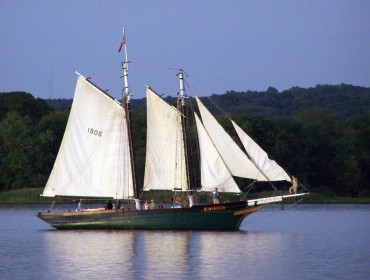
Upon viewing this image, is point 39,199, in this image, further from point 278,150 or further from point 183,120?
point 183,120

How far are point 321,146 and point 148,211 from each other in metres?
67.4

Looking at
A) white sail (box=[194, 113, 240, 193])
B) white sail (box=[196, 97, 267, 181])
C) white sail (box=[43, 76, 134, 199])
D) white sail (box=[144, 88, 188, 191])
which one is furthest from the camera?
white sail (box=[43, 76, 134, 199])

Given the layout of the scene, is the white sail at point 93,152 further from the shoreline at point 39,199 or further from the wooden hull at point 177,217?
the shoreline at point 39,199

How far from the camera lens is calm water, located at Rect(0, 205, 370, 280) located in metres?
45.3

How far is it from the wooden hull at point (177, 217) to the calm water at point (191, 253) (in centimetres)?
131

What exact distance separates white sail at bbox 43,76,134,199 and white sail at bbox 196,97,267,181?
668 cm

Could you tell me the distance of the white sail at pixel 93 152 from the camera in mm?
67562

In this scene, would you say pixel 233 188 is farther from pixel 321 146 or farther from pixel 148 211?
pixel 321 146

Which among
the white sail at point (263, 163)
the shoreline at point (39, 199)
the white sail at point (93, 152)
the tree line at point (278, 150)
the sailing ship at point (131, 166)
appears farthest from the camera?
the tree line at point (278, 150)

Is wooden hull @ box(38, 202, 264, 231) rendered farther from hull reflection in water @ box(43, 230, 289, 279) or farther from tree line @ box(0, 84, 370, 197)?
tree line @ box(0, 84, 370, 197)

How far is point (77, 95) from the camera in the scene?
2660 inches

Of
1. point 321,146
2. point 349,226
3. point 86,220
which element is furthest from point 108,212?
point 321,146

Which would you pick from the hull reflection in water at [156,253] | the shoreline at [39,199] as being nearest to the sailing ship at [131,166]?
the hull reflection in water at [156,253]

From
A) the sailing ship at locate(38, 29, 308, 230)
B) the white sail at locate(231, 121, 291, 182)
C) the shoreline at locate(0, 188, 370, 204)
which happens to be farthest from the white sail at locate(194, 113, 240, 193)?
the shoreline at locate(0, 188, 370, 204)
